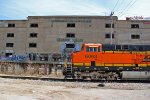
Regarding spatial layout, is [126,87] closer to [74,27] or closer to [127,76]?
[127,76]

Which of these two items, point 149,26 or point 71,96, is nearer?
point 71,96

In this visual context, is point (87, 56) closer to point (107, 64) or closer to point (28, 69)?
point (107, 64)

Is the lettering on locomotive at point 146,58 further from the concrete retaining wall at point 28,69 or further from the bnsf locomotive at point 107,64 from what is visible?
the concrete retaining wall at point 28,69

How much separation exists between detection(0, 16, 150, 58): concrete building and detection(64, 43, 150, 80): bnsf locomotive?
4670 cm

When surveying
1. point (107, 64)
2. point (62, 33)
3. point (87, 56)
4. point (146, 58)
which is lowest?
point (107, 64)

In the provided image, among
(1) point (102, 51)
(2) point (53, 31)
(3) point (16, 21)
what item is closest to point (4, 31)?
(3) point (16, 21)

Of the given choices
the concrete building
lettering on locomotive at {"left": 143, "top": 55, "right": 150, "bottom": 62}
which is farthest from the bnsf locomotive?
the concrete building

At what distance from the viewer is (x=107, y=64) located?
1265 inches

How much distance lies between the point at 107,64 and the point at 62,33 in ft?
166

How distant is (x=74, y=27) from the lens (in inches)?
3219

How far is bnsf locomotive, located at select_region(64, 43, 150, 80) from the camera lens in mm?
31812

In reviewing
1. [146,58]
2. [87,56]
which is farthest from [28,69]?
[146,58]

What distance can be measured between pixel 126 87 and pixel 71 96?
8087mm

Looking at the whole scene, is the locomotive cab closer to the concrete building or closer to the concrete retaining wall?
the concrete retaining wall
